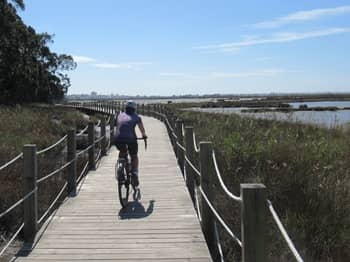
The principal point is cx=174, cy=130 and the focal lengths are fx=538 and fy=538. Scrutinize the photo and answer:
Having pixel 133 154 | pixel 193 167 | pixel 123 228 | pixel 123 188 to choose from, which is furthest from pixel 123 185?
pixel 123 228

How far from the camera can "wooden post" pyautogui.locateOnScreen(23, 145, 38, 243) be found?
707cm

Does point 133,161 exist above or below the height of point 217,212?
above

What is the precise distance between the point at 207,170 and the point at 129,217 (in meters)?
1.71

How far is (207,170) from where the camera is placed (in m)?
7.40

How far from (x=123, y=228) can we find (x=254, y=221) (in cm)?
371

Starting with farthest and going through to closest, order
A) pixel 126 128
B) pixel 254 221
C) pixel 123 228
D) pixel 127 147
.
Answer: pixel 127 147, pixel 126 128, pixel 123 228, pixel 254 221

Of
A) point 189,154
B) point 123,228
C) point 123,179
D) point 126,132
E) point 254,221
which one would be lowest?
point 123,228

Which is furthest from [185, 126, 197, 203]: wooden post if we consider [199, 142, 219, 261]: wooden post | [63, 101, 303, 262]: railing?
[199, 142, 219, 261]: wooden post

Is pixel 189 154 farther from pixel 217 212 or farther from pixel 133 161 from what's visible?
pixel 217 212

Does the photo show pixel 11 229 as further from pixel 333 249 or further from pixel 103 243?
pixel 333 249

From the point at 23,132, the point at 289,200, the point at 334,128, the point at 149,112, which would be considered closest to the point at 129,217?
the point at 289,200

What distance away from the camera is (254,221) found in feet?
14.3

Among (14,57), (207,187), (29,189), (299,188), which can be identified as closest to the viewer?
(29,189)

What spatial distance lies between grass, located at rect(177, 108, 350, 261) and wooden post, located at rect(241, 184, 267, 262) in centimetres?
176
